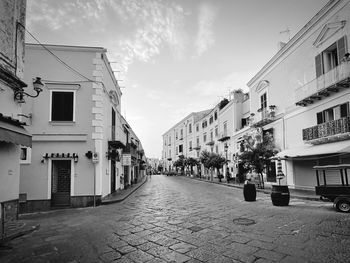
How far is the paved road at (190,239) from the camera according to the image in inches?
176

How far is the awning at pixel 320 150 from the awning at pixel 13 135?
13377mm

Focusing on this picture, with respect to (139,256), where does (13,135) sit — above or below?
above

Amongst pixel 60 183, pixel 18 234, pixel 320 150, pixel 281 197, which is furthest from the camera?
pixel 320 150

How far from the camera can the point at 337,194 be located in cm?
883

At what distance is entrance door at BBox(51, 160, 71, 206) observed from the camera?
1112 centimetres

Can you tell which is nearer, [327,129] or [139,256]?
[139,256]

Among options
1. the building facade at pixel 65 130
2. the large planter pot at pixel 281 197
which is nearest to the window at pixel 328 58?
the large planter pot at pixel 281 197

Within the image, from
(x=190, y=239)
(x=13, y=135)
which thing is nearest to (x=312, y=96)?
(x=190, y=239)

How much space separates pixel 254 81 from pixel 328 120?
1101 cm

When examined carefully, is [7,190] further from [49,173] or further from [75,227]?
[49,173]

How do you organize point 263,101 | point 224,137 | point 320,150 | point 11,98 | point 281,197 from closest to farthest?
point 11,98 < point 281,197 < point 320,150 < point 263,101 < point 224,137

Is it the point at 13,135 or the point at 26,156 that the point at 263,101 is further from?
the point at 13,135

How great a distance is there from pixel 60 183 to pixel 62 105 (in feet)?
12.7

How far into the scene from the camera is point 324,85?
13.7 m
